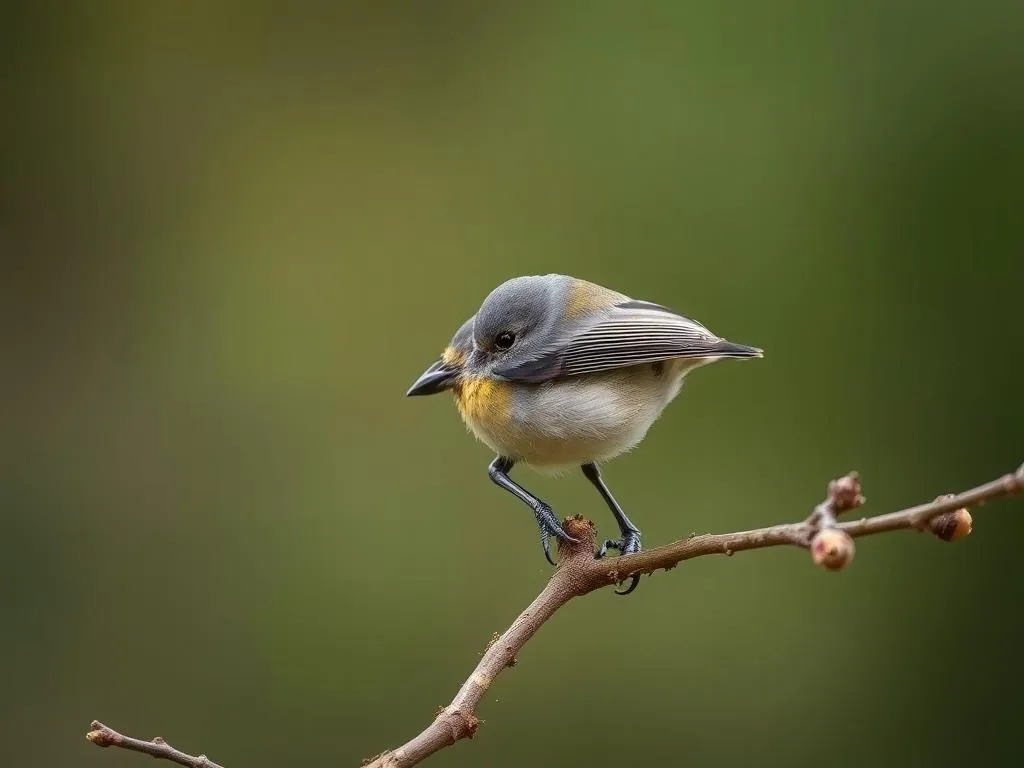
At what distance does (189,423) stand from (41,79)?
1.74m

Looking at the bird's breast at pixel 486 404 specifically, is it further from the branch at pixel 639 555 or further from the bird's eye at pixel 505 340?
the branch at pixel 639 555

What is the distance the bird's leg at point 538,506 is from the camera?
1907 millimetres

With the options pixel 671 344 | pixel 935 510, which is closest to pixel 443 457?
pixel 671 344

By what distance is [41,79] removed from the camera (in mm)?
4969

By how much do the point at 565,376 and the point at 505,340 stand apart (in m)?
0.16

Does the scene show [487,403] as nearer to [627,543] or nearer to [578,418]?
[578,418]

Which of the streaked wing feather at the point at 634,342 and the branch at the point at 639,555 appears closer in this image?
the branch at the point at 639,555

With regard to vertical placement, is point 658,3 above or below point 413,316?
above

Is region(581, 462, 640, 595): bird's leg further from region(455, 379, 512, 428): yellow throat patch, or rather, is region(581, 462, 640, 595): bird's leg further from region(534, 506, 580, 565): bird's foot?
region(455, 379, 512, 428): yellow throat patch

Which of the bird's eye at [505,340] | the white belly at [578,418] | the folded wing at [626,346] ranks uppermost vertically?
the bird's eye at [505,340]

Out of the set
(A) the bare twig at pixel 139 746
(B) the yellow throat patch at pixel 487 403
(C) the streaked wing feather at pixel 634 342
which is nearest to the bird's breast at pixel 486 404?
(B) the yellow throat patch at pixel 487 403

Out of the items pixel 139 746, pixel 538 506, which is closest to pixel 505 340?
pixel 538 506

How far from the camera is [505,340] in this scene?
7.43ft

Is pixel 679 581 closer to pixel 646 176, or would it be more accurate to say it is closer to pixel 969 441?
pixel 969 441
